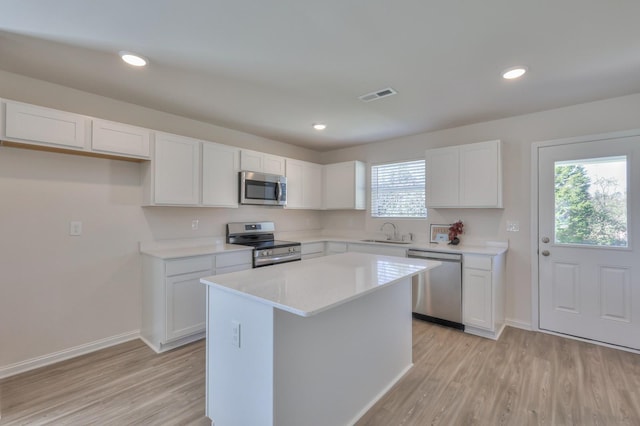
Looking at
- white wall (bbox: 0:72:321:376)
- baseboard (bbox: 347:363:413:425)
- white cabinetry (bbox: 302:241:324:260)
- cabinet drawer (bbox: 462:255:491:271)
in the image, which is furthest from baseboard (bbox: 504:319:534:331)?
white wall (bbox: 0:72:321:376)

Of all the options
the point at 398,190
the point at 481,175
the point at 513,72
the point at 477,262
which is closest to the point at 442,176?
the point at 481,175

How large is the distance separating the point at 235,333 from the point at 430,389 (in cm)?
158

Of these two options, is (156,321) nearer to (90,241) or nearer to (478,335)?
(90,241)

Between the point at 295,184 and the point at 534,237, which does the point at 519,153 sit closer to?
the point at 534,237

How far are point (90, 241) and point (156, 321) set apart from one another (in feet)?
3.24

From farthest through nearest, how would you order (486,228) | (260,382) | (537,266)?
(486,228) → (537,266) → (260,382)

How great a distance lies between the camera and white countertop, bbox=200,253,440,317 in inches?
53.6

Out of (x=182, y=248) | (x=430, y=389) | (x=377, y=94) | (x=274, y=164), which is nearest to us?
(x=430, y=389)

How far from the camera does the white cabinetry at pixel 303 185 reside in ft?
14.3

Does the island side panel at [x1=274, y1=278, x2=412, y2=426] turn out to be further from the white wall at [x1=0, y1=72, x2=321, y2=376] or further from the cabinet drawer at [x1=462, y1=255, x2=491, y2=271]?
the white wall at [x1=0, y1=72, x2=321, y2=376]

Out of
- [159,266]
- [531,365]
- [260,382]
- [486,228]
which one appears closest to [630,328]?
[531,365]

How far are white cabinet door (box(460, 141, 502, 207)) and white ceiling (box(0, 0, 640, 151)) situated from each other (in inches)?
18.3

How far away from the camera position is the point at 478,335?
3.13m

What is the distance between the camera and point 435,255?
3406mm
